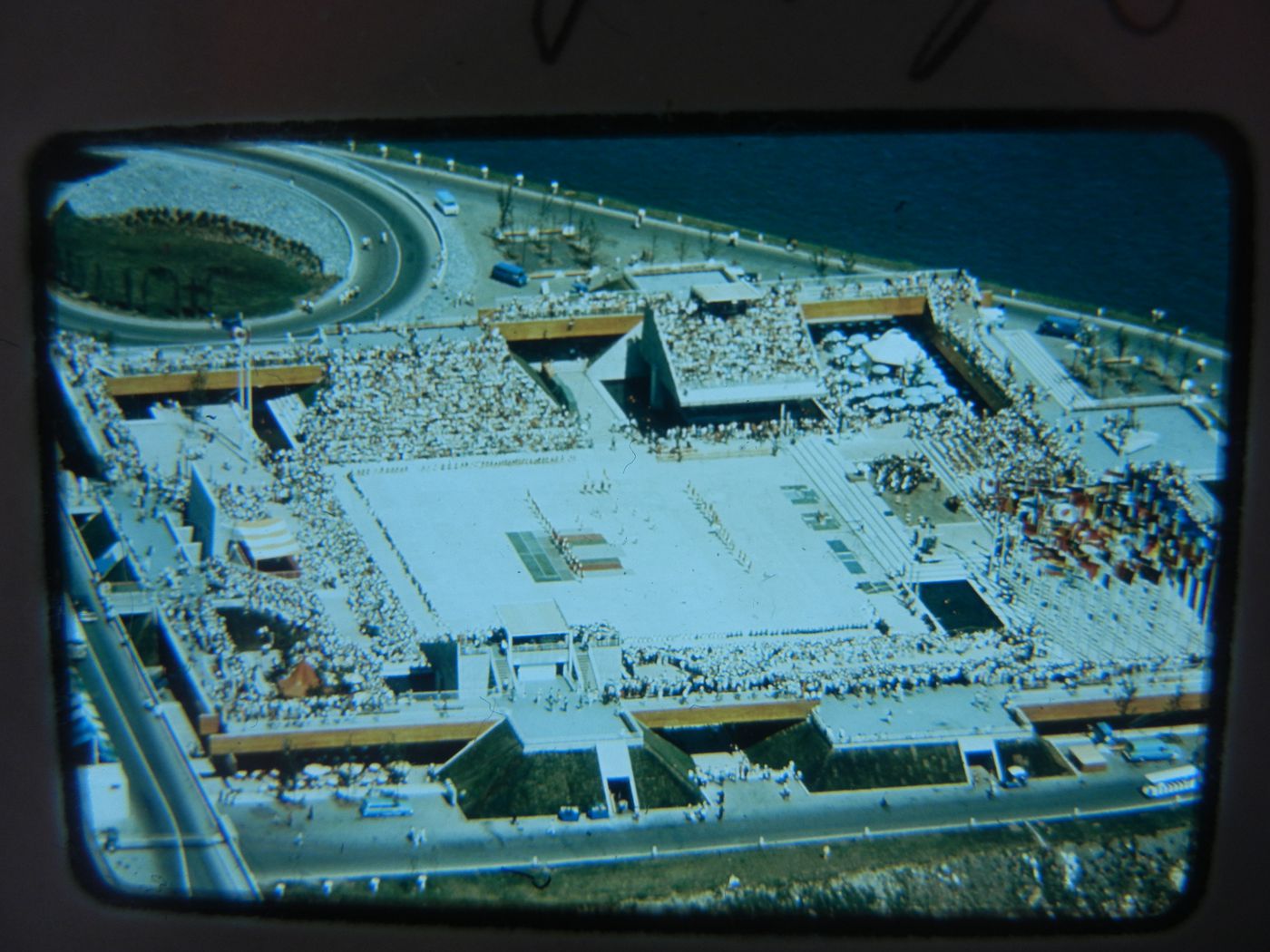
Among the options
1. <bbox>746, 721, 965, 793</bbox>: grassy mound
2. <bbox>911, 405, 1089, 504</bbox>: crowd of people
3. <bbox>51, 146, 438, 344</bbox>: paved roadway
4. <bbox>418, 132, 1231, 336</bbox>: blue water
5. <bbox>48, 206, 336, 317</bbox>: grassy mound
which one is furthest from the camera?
<bbox>911, 405, 1089, 504</bbox>: crowd of people

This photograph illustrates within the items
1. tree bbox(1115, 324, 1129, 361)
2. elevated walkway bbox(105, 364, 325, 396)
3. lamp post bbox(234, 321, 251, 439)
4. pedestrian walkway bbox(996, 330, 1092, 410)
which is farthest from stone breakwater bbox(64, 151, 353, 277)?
tree bbox(1115, 324, 1129, 361)

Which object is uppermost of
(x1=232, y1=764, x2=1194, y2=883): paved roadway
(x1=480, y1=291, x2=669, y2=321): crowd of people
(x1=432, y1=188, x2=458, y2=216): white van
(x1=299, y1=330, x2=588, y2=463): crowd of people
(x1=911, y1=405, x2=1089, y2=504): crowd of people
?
(x1=432, y1=188, x2=458, y2=216): white van

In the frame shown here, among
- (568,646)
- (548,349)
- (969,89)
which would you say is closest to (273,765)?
(568,646)

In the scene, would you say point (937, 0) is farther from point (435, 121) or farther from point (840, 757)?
point (840, 757)

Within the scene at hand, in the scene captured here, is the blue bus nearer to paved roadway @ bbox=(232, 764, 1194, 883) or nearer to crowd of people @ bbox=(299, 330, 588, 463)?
crowd of people @ bbox=(299, 330, 588, 463)

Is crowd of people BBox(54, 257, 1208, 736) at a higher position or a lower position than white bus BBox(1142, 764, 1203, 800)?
higher
